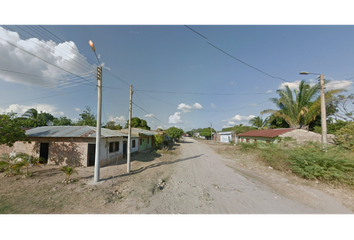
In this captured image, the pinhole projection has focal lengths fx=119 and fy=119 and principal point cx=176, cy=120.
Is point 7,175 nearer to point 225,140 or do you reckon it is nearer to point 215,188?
point 215,188

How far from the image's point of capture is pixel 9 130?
7309 mm

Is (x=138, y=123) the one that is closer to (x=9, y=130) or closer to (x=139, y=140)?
(x=139, y=140)

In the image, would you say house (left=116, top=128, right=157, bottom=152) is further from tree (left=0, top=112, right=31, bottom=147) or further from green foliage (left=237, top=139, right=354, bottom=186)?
green foliage (left=237, top=139, right=354, bottom=186)

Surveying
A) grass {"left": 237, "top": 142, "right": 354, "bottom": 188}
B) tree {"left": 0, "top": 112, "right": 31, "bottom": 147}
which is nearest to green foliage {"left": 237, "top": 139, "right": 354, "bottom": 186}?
grass {"left": 237, "top": 142, "right": 354, "bottom": 188}

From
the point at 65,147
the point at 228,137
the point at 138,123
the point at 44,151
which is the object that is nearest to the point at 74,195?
the point at 65,147

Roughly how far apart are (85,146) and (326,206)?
42.0 ft

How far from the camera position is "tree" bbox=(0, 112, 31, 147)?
283 inches

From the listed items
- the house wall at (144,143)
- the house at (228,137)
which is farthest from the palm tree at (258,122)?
the house wall at (144,143)

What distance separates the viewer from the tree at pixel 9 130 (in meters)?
7.19

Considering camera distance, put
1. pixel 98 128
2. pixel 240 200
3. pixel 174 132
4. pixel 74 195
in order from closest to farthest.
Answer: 1. pixel 240 200
2. pixel 74 195
3. pixel 98 128
4. pixel 174 132

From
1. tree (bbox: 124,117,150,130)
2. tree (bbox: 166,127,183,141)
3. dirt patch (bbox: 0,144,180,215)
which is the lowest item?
dirt patch (bbox: 0,144,180,215)

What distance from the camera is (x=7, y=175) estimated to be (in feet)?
21.5

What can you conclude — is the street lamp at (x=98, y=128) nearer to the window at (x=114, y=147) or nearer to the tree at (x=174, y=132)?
the window at (x=114, y=147)

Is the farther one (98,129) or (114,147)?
(114,147)
